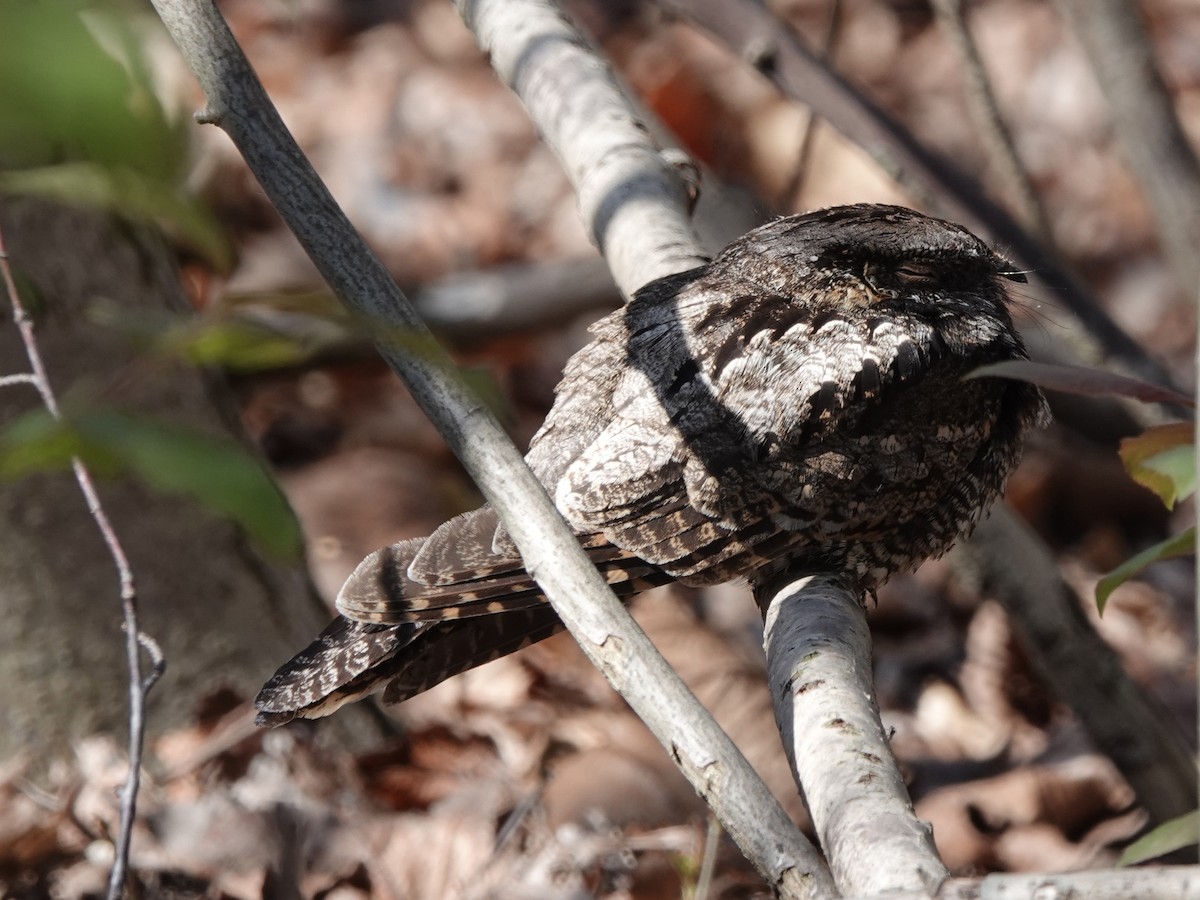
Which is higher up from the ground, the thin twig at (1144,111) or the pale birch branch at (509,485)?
the thin twig at (1144,111)

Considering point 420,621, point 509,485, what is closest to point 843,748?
point 509,485

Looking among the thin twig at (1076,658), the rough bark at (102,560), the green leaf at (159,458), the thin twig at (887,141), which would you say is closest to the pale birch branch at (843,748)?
the green leaf at (159,458)

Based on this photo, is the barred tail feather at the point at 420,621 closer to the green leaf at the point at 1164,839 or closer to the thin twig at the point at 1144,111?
the green leaf at the point at 1164,839

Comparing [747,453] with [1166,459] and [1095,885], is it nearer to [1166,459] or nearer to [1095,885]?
[1166,459]

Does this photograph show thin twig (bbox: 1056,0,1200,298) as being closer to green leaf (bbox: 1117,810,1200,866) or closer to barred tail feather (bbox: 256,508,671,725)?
barred tail feather (bbox: 256,508,671,725)

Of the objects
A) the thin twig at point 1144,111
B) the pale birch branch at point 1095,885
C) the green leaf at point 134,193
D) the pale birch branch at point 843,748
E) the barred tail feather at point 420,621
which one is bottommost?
the pale birch branch at point 1095,885

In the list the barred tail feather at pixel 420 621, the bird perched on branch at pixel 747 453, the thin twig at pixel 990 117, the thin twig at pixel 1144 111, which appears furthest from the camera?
the thin twig at pixel 990 117

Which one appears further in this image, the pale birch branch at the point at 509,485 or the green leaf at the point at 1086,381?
the pale birch branch at the point at 509,485

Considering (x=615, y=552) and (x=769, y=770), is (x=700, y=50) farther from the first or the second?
(x=615, y=552)

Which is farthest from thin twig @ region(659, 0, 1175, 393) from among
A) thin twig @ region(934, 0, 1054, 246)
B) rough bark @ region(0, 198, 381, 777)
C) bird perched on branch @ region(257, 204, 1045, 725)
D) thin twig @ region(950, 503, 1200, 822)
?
rough bark @ region(0, 198, 381, 777)
